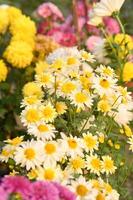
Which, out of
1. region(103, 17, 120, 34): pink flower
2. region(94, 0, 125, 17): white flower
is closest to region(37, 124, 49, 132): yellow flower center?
region(94, 0, 125, 17): white flower

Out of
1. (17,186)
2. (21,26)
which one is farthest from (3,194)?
(21,26)

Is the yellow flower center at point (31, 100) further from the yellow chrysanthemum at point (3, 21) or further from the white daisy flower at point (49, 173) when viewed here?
the yellow chrysanthemum at point (3, 21)

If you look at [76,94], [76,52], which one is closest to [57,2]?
[76,52]

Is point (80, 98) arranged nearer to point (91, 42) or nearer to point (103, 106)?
point (103, 106)

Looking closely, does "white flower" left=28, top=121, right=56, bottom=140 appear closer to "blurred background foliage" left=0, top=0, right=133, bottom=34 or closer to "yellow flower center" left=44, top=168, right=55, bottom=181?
"yellow flower center" left=44, top=168, right=55, bottom=181

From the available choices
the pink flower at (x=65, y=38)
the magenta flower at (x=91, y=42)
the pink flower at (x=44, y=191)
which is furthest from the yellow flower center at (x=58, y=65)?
the pink flower at (x=65, y=38)

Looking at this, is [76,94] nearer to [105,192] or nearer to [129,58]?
[105,192]
